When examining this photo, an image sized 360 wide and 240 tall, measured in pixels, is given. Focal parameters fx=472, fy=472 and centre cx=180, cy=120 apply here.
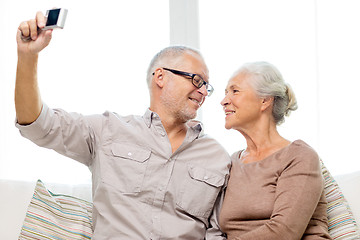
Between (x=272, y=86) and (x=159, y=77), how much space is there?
0.51m

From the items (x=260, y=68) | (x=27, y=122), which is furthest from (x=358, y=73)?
(x=27, y=122)

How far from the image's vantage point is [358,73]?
2646 millimetres

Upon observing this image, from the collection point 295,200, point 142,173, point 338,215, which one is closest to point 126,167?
point 142,173

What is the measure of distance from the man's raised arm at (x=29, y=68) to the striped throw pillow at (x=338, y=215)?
117 centimetres

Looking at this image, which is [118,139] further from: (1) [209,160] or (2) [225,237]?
(2) [225,237]

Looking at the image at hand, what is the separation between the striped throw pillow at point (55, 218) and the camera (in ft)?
5.90

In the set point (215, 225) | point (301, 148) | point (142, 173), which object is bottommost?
point (215, 225)

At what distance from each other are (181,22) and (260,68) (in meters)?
0.89

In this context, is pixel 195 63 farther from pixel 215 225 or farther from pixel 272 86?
pixel 215 225

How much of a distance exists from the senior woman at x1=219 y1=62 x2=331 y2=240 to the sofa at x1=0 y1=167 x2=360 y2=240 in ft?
0.51

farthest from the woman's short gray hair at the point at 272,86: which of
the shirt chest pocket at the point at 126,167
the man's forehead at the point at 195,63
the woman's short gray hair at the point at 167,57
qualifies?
the shirt chest pocket at the point at 126,167

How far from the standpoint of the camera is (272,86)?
1917 mm

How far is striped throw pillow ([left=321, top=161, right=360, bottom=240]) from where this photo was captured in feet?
5.90

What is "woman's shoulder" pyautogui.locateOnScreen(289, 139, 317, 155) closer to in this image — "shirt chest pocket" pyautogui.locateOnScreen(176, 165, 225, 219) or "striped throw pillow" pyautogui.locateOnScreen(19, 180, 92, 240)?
"shirt chest pocket" pyautogui.locateOnScreen(176, 165, 225, 219)
